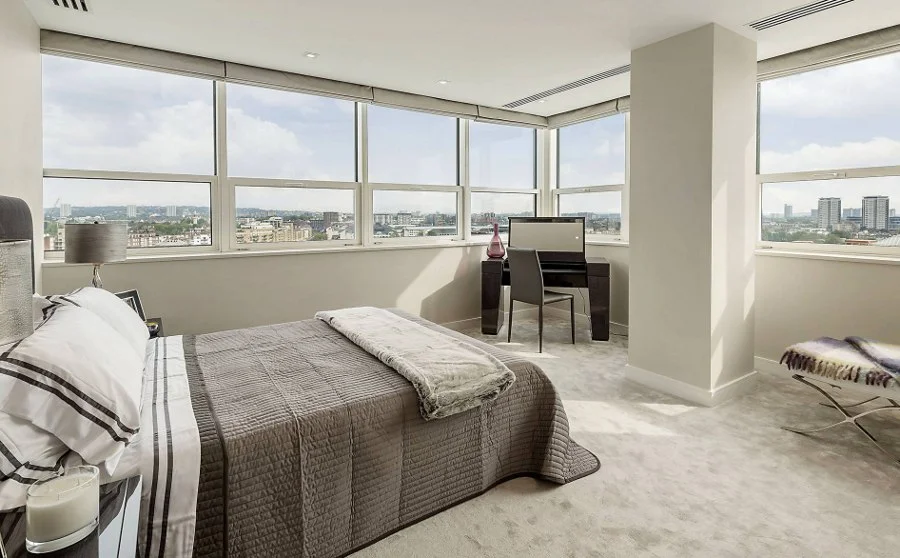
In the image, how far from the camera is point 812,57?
3.28 meters

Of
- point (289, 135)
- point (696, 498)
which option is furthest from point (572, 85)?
point (696, 498)

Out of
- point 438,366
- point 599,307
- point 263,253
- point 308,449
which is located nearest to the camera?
point 308,449

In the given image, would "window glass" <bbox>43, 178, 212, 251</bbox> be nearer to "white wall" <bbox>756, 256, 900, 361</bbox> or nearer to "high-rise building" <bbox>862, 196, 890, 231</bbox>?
"white wall" <bbox>756, 256, 900, 361</bbox>

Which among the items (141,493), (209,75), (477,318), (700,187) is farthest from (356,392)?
(477,318)

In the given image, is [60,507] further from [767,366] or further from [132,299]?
[767,366]

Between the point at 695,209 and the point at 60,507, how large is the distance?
131 inches

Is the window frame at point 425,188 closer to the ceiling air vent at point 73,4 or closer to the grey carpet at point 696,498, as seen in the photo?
the ceiling air vent at point 73,4

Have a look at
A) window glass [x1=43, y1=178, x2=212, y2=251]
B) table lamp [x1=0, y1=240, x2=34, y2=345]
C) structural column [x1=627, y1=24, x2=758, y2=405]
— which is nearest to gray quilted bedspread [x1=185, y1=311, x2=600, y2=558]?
table lamp [x1=0, y1=240, x2=34, y2=345]

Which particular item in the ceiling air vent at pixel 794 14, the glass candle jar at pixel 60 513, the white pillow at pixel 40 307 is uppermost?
the ceiling air vent at pixel 794 14

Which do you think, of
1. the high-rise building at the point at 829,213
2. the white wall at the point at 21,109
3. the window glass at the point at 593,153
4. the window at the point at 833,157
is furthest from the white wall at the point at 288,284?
the high-rise building at the point at 829,213

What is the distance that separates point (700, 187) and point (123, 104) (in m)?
4.05

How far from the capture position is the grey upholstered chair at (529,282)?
4332 mm

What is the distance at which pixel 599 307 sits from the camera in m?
4.64

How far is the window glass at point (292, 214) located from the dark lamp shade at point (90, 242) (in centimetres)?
117
